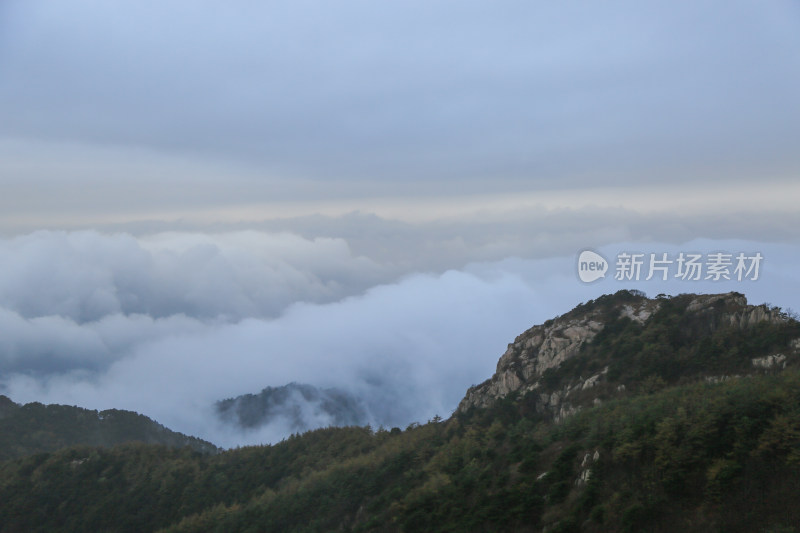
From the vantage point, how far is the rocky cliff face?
50.2m

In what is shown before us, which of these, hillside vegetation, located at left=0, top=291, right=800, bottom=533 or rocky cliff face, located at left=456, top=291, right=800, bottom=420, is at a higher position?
rocky cliff face, located at left=456, top=291, right=800, bottom=420

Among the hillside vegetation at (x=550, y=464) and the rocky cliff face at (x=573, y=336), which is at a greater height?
the rocky cliff face at (x=573, y=336)

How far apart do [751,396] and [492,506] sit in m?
15.2

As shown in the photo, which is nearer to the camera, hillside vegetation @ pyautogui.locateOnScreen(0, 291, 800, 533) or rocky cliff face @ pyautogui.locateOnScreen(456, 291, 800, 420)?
hillside vegetation @ pyautogui.locateOnScreen(0, 291, 800, 533)

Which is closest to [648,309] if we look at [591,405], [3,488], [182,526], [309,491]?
[591,405]

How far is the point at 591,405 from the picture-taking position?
47875 millimetres

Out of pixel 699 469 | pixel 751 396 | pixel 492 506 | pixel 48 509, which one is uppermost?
pixel 751 396

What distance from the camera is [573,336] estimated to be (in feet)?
195

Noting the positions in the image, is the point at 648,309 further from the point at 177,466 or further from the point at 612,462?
the point at 177,466

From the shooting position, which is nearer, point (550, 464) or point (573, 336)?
point (550, 464)

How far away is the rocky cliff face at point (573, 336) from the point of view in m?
50.2

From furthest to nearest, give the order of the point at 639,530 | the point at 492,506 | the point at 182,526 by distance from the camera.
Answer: the point at 182,526 < the point at 492,506 < the point at 639,530

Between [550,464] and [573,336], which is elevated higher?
[573,336]

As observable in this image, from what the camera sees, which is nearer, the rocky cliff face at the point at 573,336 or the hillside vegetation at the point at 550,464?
the hillside vegetation at the point at 550,464
